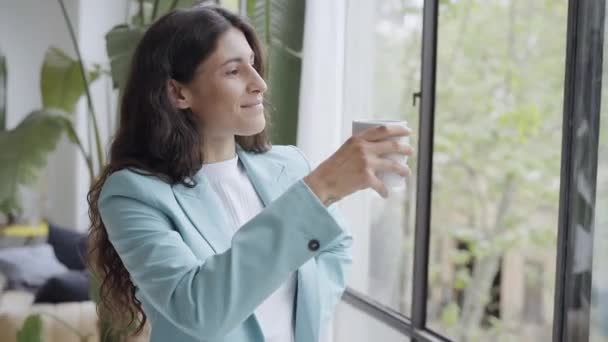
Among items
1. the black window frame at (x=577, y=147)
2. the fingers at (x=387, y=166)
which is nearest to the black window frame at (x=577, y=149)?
the black window frame at (x=577, y=147)

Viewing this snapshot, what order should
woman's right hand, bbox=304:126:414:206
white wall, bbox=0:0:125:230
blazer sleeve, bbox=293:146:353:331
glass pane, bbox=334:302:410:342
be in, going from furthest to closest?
white wall, bbox=0:0:125:230 < glass pane, bbox=334:302:410:342 < blazer sleeve, bbox=293:146:353:331 < woman's right hand, bbox=304:126:414:206

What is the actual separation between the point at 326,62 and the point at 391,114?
1.82 feet

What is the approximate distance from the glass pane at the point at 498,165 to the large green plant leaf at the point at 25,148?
8.92 feet

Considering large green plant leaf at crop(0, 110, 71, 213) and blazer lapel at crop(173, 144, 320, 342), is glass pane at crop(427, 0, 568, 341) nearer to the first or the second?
large green plant leaf at crop(0, 110, 71, 213)

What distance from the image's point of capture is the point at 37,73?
6398mm

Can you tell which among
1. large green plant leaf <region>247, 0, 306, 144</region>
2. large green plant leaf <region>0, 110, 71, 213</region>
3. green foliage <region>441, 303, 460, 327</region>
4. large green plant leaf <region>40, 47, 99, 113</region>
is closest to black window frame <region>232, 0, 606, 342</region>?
large green plant leaf <region>247, 0, 306, 144</region>

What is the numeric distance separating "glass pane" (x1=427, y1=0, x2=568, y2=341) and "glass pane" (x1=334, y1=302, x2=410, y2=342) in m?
2.17

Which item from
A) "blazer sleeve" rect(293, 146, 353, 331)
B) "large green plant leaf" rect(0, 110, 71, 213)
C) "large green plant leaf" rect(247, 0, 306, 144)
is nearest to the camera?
"blazer sleeve" rect(293, 146, 353, 331)

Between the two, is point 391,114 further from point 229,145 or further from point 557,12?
point 557,12

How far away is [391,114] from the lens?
2908mm

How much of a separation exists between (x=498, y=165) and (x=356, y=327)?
8.80 ft

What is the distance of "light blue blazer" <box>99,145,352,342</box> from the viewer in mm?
972

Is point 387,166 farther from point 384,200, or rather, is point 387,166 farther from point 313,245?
point 384,200

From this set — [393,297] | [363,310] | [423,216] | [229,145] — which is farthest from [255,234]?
[393,297]
